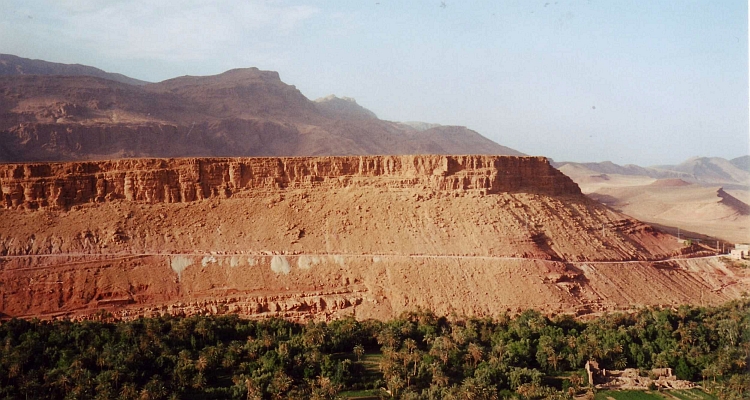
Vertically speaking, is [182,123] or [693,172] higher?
[182,123]

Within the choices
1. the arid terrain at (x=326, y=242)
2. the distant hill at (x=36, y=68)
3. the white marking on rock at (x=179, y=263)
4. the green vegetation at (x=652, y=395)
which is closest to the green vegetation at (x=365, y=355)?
the green vegetation at (x=652, y=395)

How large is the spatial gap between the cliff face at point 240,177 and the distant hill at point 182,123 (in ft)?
127

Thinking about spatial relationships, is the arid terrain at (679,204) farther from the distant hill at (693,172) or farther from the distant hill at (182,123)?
the distant hill at (182,123)

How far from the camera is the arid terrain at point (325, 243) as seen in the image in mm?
35688

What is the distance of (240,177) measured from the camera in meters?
42.8

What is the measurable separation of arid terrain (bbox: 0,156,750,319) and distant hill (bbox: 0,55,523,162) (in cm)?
4179

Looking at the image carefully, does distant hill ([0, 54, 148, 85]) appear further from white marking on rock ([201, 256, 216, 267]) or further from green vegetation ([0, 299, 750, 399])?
green vegetation ([0, 299, 750, 399])

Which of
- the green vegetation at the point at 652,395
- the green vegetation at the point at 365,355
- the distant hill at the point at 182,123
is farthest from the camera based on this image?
the distant hill at the point at 182,123

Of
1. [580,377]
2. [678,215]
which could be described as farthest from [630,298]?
[678,215]

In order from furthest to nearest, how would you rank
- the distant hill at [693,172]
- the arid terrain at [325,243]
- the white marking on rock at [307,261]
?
the distant hill at [693,172]
the white marking on rock at [307,261]
the arid terrain at [325,243]

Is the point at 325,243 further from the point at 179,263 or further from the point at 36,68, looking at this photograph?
the point at 36,68

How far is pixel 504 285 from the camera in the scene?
3684 cm

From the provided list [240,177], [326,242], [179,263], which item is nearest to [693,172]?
[326,242]

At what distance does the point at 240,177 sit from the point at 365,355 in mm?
16919
